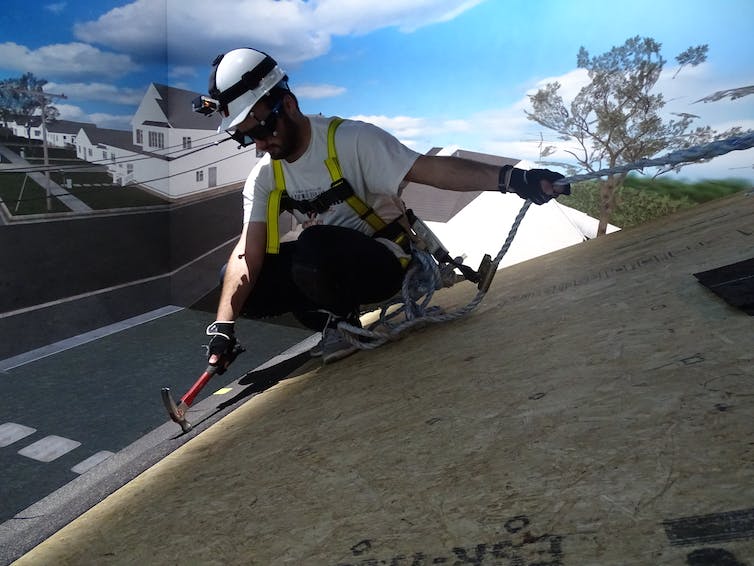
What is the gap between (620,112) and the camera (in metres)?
2.68

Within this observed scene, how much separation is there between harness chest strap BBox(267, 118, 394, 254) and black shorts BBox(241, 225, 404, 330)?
0.08m

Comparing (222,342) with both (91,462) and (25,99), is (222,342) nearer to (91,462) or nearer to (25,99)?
(91,462)

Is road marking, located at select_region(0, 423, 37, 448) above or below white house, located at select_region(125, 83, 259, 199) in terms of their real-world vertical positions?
below

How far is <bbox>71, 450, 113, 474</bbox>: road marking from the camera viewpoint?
214cm

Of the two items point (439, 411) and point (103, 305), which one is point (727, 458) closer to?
point (439, 411)

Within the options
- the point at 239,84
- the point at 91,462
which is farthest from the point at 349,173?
the point at 91,462

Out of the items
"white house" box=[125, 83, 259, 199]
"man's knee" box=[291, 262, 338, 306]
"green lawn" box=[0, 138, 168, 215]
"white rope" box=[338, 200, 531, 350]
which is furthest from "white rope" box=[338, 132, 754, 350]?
"green lawn" box=[0, 138, 168, 215]

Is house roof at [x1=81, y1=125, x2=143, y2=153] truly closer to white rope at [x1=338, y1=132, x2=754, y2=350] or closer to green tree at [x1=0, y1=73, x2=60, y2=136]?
green tree at [x1=0, y1=73, x2=60, y2=136]

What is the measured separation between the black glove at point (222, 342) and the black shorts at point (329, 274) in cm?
30

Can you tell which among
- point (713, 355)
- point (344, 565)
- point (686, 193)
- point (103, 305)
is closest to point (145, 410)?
point (103, 305)

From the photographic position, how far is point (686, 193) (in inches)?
112

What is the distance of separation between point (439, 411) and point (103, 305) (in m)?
3.17

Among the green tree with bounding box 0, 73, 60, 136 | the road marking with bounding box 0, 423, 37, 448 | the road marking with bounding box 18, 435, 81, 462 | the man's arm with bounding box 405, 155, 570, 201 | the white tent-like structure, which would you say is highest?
the green tree with bounding box 0, 73, 60, 136

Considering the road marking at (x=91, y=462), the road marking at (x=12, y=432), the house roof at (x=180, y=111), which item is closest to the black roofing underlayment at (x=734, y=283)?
the road marking at (x=91, y=462)
